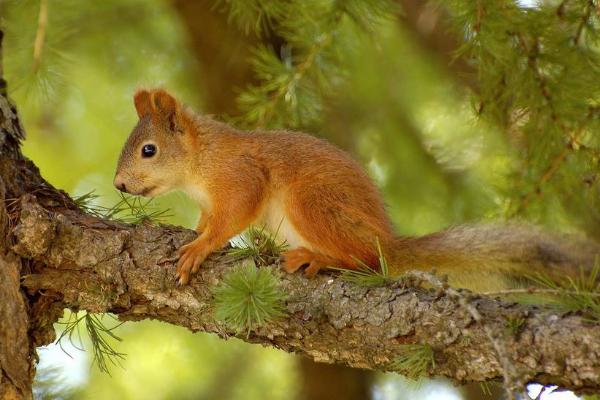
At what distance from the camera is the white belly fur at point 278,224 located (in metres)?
2.66

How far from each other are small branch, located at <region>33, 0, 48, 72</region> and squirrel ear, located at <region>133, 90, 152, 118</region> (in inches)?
18.1

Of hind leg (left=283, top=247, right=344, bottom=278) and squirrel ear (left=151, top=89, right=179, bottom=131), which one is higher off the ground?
squirrel ear (left=151, top=89, right=179, bottom=131)

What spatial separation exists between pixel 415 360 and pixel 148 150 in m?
1.44

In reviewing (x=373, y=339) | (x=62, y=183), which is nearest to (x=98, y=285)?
(x=373, y=339)

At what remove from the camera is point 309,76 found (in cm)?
297

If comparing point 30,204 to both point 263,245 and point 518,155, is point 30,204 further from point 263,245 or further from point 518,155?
point 518,155

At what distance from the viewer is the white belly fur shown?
2.66m

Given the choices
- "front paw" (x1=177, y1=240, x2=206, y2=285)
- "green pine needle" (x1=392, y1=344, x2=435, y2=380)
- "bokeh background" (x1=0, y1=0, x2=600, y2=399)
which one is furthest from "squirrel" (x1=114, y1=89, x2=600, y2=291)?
"green pine needle" (x1=392, y1=344, x2=435, y2=380)

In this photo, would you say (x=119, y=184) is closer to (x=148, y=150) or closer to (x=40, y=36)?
(x=148, y=150)

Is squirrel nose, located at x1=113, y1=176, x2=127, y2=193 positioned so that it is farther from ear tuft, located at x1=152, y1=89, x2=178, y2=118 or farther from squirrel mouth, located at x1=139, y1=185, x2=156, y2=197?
ear tuft, located at x1=152, y1=89, x2=178, y2=118

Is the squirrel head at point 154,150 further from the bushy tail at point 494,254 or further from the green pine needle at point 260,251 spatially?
the bushy tail at point 494,254

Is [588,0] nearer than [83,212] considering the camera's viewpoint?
No

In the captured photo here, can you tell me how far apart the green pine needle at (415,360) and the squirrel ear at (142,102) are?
1.55 metres

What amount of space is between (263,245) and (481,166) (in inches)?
61.9
